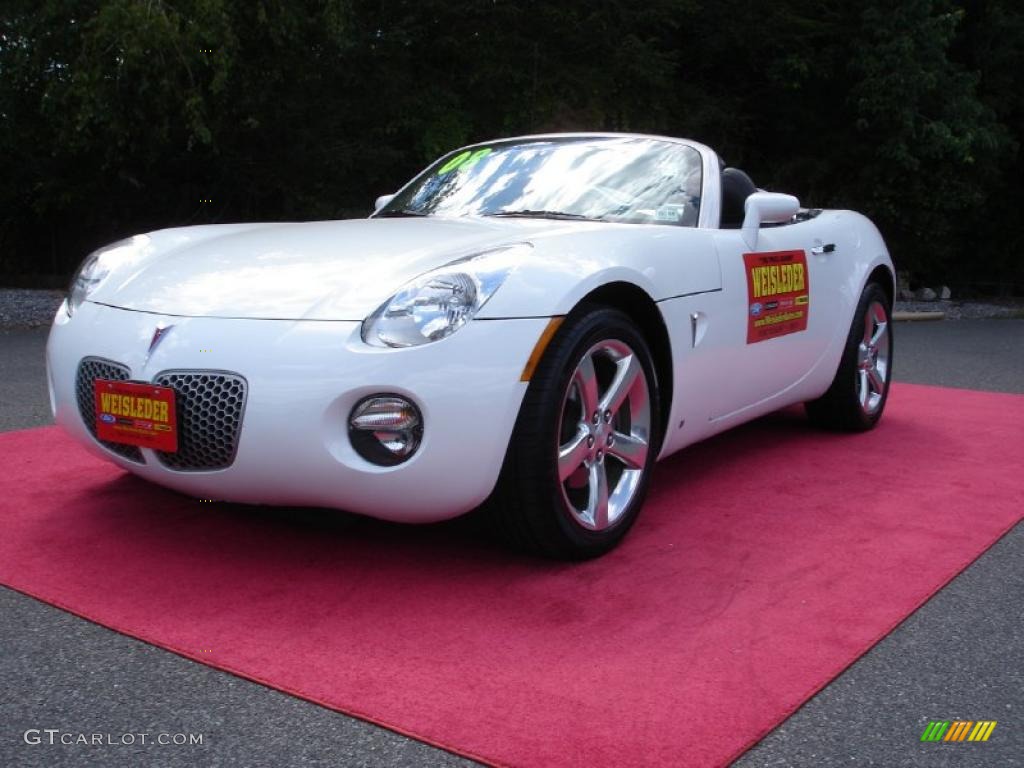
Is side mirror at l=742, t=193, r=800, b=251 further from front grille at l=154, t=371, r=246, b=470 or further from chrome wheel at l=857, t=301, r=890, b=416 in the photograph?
front grille at l=154, t=371, r=246, b=470

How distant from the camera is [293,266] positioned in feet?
9.97

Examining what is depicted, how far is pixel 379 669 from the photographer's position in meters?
2.36

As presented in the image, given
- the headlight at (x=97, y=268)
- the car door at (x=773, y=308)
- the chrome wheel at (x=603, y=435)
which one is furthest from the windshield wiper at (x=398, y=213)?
the chrome wheel at (x=603, y=435)

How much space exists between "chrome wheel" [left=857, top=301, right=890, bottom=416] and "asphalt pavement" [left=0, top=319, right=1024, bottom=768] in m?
2.20

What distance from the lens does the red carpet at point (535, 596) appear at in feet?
7.18

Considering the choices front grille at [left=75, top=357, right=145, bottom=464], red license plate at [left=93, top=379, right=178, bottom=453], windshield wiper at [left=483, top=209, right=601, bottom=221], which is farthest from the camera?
windshield wiper at [left=483, top=209, right=601, bottom=221]

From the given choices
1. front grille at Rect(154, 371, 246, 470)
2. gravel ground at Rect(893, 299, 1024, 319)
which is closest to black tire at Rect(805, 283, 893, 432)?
front grille at Rect(154, 371, 246, 470)

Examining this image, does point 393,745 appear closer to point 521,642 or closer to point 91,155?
point 521,642

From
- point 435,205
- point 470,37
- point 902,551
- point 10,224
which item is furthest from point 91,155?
point 902,551

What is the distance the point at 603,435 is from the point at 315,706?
1.23m

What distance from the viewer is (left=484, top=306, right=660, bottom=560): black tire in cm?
A: 281

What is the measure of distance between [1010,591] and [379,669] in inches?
69.0

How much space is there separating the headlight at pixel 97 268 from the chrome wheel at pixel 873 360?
122 inches

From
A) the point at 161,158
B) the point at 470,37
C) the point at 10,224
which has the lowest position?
the point at 10,224
